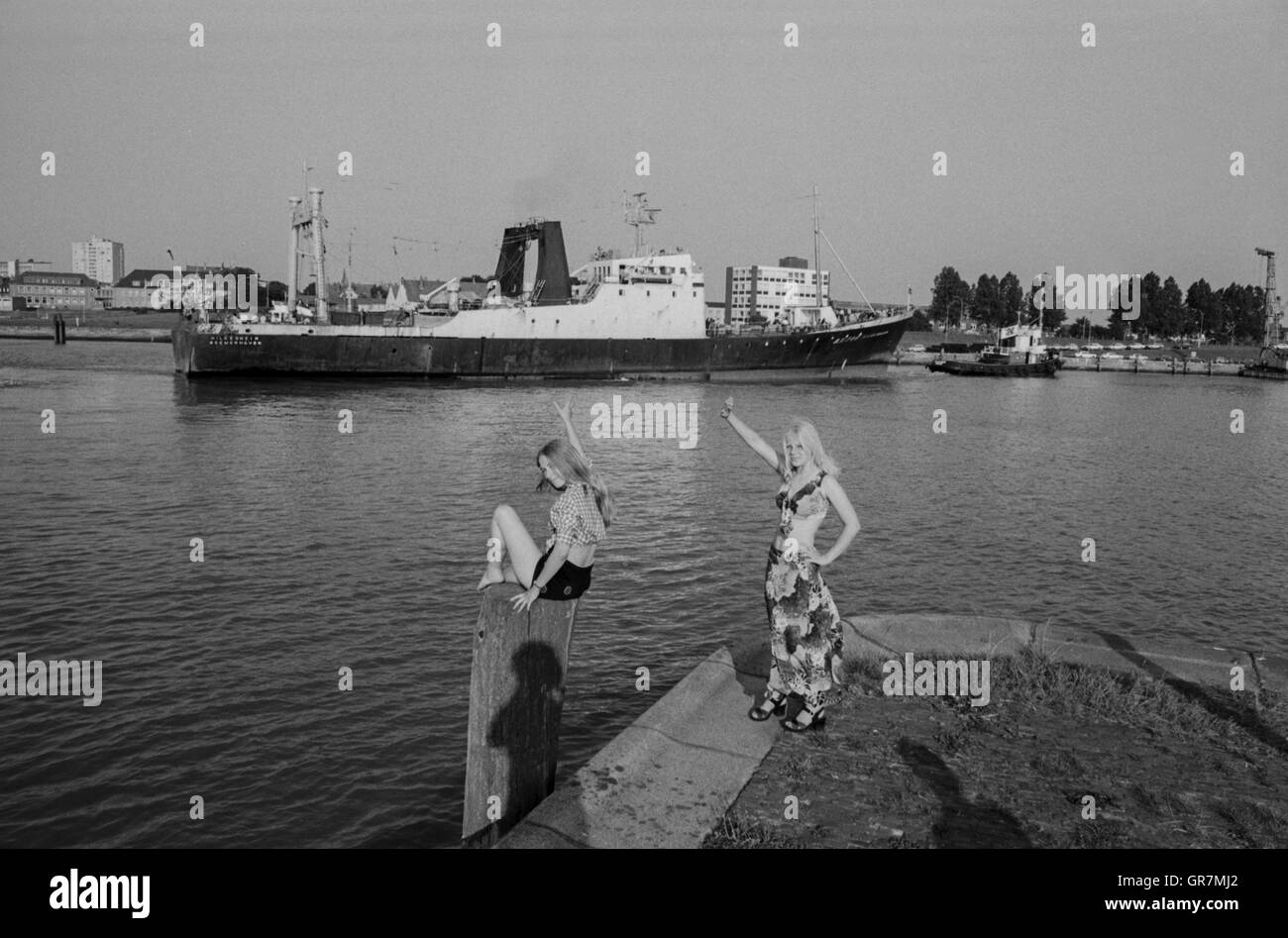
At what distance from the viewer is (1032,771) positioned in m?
5.27

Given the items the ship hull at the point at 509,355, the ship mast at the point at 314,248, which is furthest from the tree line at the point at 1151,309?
the ship mast at the point at 314,248

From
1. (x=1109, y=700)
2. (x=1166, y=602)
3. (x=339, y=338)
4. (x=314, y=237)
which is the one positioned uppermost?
(x=314, y=237)

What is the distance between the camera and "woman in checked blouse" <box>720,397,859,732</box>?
18.0ft

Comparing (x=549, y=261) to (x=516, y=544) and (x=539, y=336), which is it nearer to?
(x=539, y=336)

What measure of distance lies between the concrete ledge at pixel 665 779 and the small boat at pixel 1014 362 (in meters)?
83.1

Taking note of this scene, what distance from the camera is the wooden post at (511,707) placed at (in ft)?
15.4

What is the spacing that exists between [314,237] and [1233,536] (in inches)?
2109

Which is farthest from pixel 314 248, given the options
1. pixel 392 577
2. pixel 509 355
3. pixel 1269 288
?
pixel 1269 288

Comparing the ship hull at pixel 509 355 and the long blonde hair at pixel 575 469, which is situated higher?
the ship hull at pixel 509 355

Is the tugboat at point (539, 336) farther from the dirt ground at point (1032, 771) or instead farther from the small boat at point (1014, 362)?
the dirt ground at point (1032, 771)

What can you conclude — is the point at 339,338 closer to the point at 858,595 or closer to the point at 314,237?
the point at 314,237

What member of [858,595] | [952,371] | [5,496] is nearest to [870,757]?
[858,595]

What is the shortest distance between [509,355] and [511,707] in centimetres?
5373
